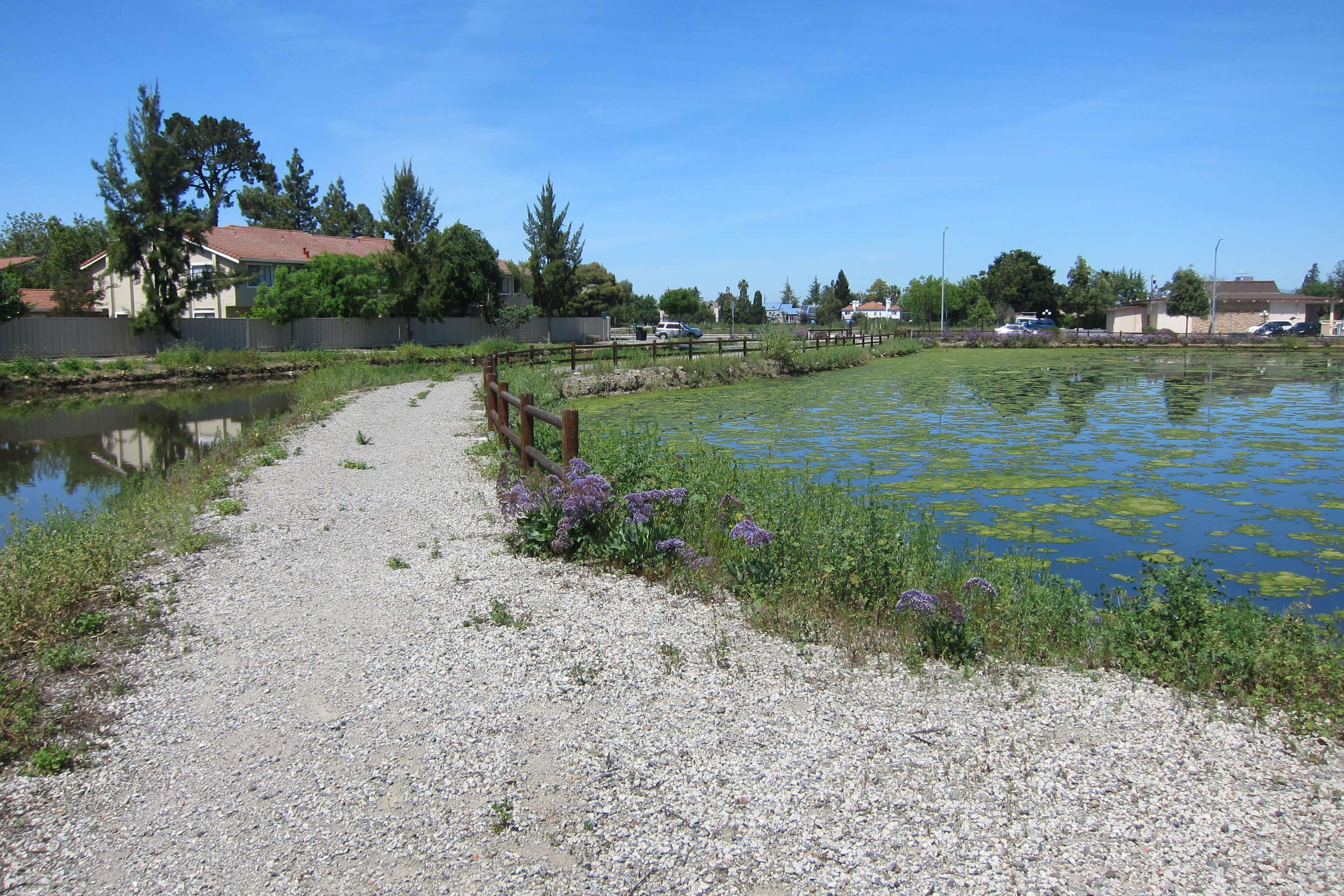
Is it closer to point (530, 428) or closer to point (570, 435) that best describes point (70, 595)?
point (570, 435)

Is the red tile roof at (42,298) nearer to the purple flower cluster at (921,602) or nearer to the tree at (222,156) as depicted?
the tree at (222,156)

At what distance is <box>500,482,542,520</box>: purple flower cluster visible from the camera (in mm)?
7312

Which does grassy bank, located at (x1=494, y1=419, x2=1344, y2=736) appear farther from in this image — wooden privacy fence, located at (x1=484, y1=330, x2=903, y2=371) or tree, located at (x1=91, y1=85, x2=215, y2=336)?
tree, located at (x1=91, y1=85, x2=215, y2=336)

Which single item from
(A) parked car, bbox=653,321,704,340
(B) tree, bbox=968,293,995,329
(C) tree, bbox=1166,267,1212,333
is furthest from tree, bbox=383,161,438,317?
(C) tree, bbox=1166,267,1212,333

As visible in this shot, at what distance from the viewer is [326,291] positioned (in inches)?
1623

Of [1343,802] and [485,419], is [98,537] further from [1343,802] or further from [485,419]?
Result: [485,419]

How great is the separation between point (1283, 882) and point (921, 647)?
2.27 metres

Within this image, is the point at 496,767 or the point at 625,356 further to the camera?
the point at 625,356

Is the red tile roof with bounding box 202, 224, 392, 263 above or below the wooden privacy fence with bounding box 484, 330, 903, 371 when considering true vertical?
above

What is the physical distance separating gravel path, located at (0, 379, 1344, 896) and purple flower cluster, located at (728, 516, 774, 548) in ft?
2.13

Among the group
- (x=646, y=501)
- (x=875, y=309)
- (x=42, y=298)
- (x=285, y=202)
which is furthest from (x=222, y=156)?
(x=875, y=309)

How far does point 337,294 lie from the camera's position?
137 feet

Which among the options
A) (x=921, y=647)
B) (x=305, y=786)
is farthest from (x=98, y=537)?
(x=921, y=647)

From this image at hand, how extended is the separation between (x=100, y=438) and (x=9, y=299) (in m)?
18.8
